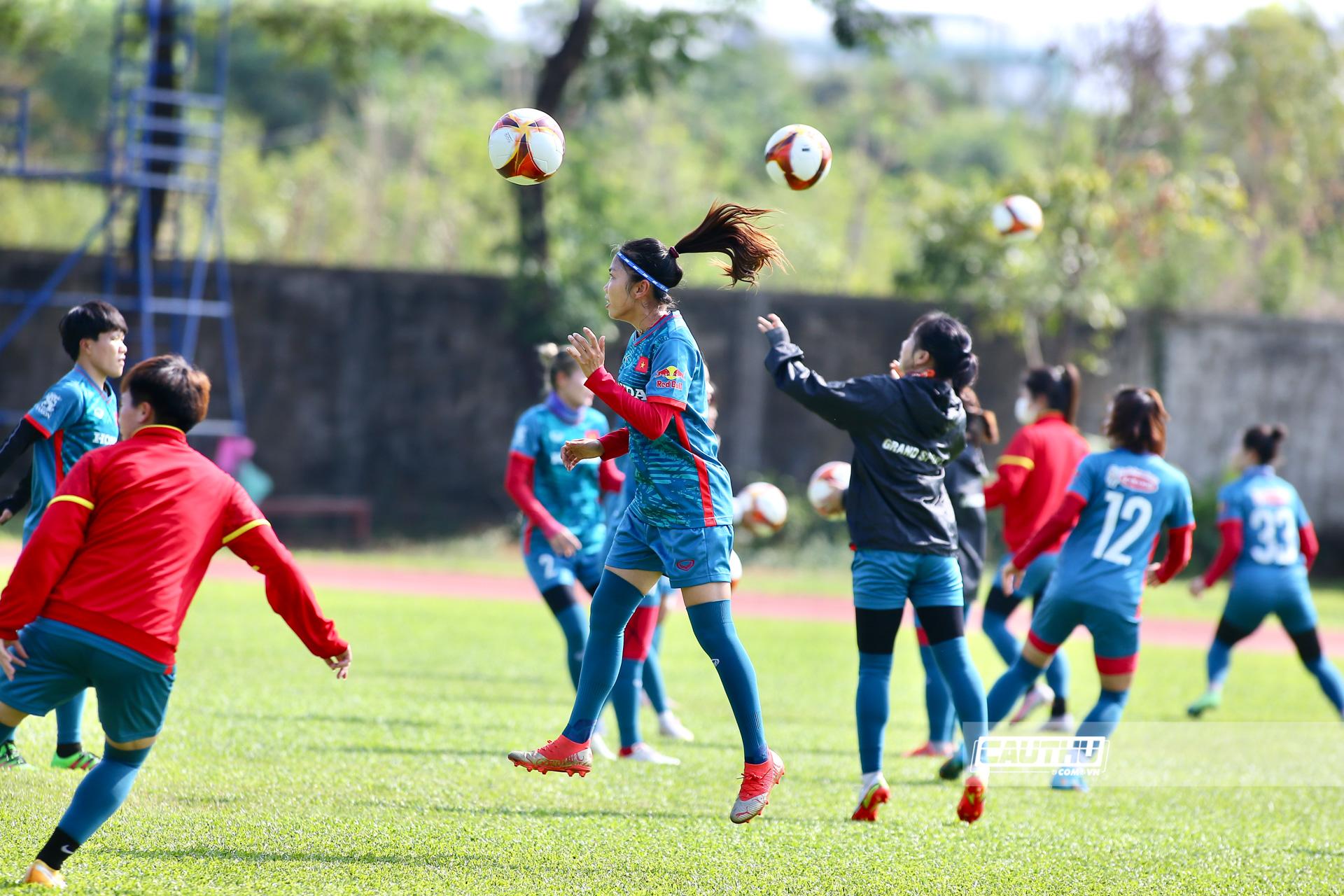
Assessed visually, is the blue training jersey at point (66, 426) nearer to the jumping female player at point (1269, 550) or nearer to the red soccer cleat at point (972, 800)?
the red soccer cleat at point (972, 800)

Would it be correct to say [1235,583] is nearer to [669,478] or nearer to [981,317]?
[669,478]

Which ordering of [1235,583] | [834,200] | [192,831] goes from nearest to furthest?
[192,831]
[1235,583]
[834,200]

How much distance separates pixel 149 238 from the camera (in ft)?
66.2

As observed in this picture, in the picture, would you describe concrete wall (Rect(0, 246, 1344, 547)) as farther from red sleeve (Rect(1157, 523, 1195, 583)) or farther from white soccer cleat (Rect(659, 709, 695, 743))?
red sleeve (Rect(1157, 523, 1195, 583))

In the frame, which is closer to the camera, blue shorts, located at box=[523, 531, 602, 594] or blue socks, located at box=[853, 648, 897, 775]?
blue socks, located at box=[853, 648, 897, 775]

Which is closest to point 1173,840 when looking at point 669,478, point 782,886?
point 782,886

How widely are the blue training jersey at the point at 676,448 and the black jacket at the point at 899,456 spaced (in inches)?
25.1

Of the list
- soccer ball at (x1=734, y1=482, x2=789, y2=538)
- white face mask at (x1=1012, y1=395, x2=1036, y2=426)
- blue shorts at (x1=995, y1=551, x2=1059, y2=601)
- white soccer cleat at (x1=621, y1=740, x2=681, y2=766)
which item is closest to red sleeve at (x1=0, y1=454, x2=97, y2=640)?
white soccer cleat at (x1=621, y1=740, x2=681, y2=766)

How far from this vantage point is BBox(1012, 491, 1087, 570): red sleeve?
6.72 meters

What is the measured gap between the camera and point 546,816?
19.2 ft

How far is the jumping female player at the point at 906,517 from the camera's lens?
5.88 meters

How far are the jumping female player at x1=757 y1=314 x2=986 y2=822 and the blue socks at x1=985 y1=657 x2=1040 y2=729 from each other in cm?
103

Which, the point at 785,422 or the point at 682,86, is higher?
the point at 682,86

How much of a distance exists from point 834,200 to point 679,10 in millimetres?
23822
